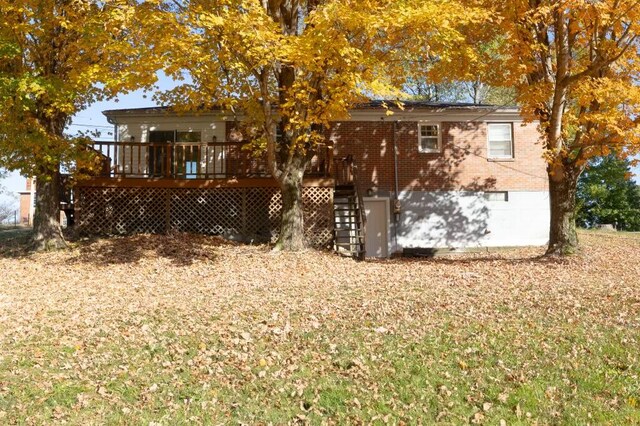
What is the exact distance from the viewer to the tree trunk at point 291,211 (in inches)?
547

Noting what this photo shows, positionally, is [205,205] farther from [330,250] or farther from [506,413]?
[506,413]

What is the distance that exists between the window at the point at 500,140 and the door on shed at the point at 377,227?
14.9ft

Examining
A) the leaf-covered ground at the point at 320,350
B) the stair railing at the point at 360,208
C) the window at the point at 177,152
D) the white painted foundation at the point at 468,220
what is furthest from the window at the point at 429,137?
the leaf-covered ground at the point at 320,350

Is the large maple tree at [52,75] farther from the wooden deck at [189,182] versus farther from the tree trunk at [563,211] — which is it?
the tree trunk at [563,211]

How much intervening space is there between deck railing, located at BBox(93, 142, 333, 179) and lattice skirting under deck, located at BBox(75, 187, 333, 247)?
586mm

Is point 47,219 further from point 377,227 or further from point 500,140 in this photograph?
point 500,140

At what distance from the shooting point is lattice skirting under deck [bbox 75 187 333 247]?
16.4 m

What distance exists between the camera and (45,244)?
1462 centimetres

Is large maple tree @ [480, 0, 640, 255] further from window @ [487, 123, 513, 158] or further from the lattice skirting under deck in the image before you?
the lattice skirting under deck

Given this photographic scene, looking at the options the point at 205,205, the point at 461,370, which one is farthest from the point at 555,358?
the point at 205,205

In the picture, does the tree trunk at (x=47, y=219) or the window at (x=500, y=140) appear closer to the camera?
the tree trunk at (x=47, y=219)

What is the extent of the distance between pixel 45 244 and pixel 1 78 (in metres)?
4.65

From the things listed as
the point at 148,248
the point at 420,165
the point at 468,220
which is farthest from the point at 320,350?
the point at 468,220

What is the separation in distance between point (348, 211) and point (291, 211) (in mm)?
3712
